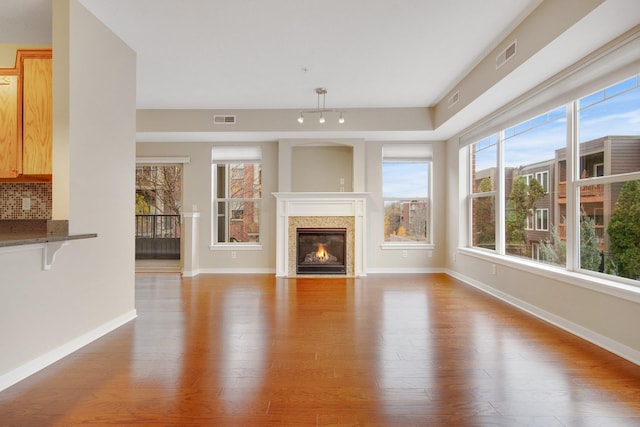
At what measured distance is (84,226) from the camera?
2.94 m

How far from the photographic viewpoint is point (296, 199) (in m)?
6.24

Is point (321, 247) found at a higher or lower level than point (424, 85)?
lower

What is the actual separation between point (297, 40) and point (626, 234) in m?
3.43

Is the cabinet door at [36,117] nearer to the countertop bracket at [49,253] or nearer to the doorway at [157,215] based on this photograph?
the countertop bracket at [49,253]

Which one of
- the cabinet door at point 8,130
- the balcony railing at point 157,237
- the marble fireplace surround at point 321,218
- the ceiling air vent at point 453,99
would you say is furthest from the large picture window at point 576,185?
the balcony railing at point 157,237

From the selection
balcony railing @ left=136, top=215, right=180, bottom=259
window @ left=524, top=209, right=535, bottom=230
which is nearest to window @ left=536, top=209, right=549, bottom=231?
window @ left=524, top=209, right=535, bottom=230

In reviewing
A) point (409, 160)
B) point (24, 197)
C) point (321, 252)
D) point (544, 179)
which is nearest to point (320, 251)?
point (321, 252)

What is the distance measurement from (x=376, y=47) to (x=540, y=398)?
3365mm

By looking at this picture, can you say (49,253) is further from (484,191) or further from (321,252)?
(484,191)

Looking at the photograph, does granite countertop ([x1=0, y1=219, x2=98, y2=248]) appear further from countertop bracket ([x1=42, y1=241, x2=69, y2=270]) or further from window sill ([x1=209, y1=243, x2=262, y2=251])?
window sill ([x1=209, y1=243, x2=262, y2=251])

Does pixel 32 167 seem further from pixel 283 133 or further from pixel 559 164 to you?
pixel 559 164

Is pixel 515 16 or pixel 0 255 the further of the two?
pixel 515 16

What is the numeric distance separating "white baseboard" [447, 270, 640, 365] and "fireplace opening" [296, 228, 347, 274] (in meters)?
2.51

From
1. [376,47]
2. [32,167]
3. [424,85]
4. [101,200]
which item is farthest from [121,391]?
[424,85]
